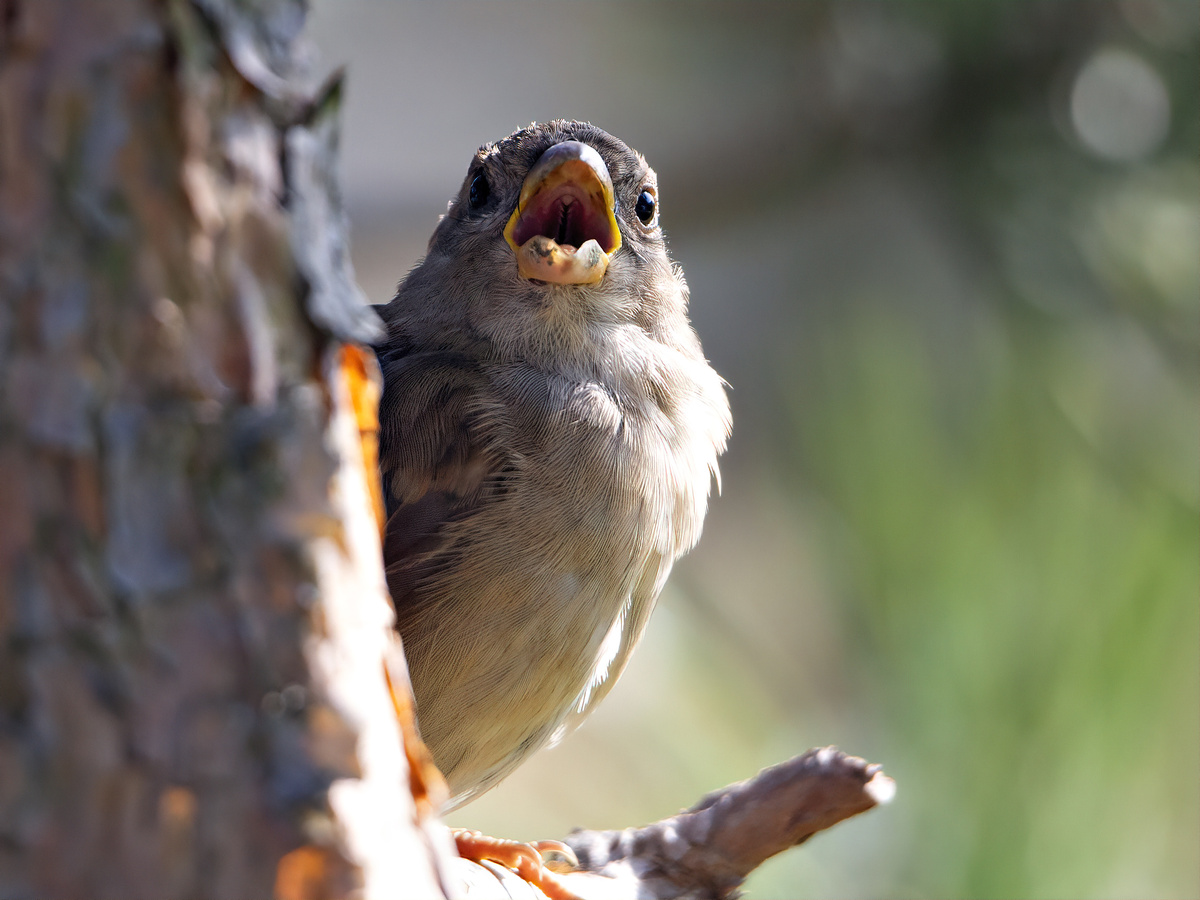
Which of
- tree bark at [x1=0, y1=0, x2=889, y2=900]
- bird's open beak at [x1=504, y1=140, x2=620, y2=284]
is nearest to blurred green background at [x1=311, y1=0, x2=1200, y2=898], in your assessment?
bird's open beak at [x1=504, y1=140, x2=620, y2=284]

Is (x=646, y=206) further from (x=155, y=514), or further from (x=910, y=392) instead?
(x=910, y=392)

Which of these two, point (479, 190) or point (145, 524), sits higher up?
point (479, 190)

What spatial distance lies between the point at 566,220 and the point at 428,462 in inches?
25.8

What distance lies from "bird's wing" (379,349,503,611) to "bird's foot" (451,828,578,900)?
18.0 inches

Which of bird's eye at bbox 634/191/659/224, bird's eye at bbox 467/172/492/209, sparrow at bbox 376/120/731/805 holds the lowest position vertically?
sparrow at bbox 376/120/731/805

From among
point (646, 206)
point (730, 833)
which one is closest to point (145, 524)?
point (730, 833)

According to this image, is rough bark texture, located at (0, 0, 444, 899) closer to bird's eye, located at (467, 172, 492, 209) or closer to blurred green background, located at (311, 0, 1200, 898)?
bird's eye, located at (467, 172, 492, 209)

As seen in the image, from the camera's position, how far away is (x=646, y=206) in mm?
2631

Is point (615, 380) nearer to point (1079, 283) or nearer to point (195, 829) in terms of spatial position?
point (195, 829)

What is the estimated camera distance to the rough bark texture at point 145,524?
976 millimetres

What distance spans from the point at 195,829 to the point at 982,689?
4.48m

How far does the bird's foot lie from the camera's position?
6.27 ft

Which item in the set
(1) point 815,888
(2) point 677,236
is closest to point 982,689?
(1) point 815,888

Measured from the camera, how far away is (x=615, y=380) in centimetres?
230
